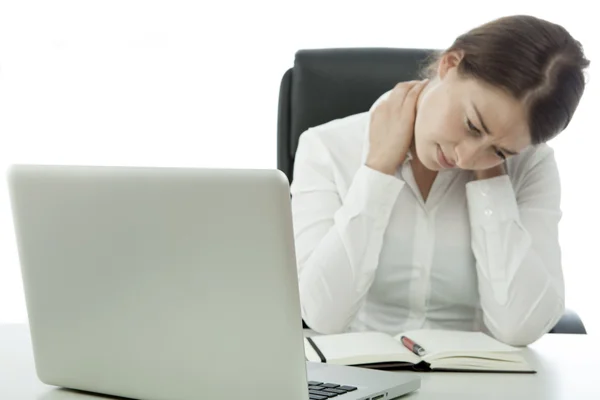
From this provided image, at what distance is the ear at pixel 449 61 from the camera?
160 cm

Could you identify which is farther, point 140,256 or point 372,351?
point 372,351

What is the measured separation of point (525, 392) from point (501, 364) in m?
0.12

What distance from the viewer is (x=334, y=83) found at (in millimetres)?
1819

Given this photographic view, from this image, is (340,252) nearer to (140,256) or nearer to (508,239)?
(508,239)

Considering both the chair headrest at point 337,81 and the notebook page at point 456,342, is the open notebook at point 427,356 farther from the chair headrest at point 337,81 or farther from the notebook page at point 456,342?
the chair headrest at point 337,81

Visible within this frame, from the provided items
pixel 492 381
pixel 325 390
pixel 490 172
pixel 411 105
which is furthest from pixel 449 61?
pixel 325 390

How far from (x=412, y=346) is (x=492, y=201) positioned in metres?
0.49

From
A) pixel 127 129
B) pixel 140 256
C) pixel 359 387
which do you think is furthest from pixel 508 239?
pixel 127 129

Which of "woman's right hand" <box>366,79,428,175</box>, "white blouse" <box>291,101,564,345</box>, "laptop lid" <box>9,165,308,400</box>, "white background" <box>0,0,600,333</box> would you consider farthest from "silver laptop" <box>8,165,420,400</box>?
"white background" <box>0,0,600,333</box>

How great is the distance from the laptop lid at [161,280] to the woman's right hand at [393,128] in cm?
80

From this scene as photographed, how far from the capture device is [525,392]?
111 cm

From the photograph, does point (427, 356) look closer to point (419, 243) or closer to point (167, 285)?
point (167, 285)

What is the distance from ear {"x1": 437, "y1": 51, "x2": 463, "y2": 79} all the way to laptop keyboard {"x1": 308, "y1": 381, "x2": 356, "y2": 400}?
0.75 m

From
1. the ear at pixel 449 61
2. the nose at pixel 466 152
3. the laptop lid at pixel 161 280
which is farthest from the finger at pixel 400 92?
the laptop lid at pixel 161 280
